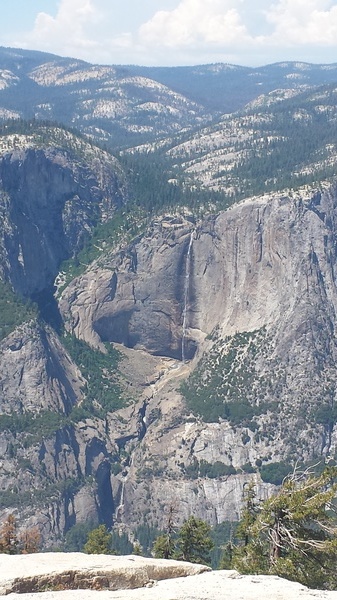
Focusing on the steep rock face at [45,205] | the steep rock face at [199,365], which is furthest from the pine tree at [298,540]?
the steep rock face at [45,205]

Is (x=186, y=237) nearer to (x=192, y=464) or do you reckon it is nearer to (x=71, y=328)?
(x=71, y=328)

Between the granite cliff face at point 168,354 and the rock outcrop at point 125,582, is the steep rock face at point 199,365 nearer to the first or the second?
the granite cliff face at point 168,354

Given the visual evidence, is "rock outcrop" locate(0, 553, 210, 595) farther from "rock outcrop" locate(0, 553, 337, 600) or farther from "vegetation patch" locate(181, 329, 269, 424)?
"vegetation patch" locate(181, 329, 269, 424)

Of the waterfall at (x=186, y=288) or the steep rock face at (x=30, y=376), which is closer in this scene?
the steep rock face at (x=30, y=376)

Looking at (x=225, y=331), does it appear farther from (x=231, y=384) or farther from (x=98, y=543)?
(x=98, y=543)

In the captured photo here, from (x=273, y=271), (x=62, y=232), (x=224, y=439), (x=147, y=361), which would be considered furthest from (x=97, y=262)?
(x=224, y=439)

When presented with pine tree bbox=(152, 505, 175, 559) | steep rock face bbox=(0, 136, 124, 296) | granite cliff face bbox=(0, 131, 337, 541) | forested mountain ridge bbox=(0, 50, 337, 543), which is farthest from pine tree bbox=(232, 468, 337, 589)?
steep rock face bbox=(0, 136, 124, 296)

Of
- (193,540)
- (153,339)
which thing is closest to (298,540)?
(193,540)
